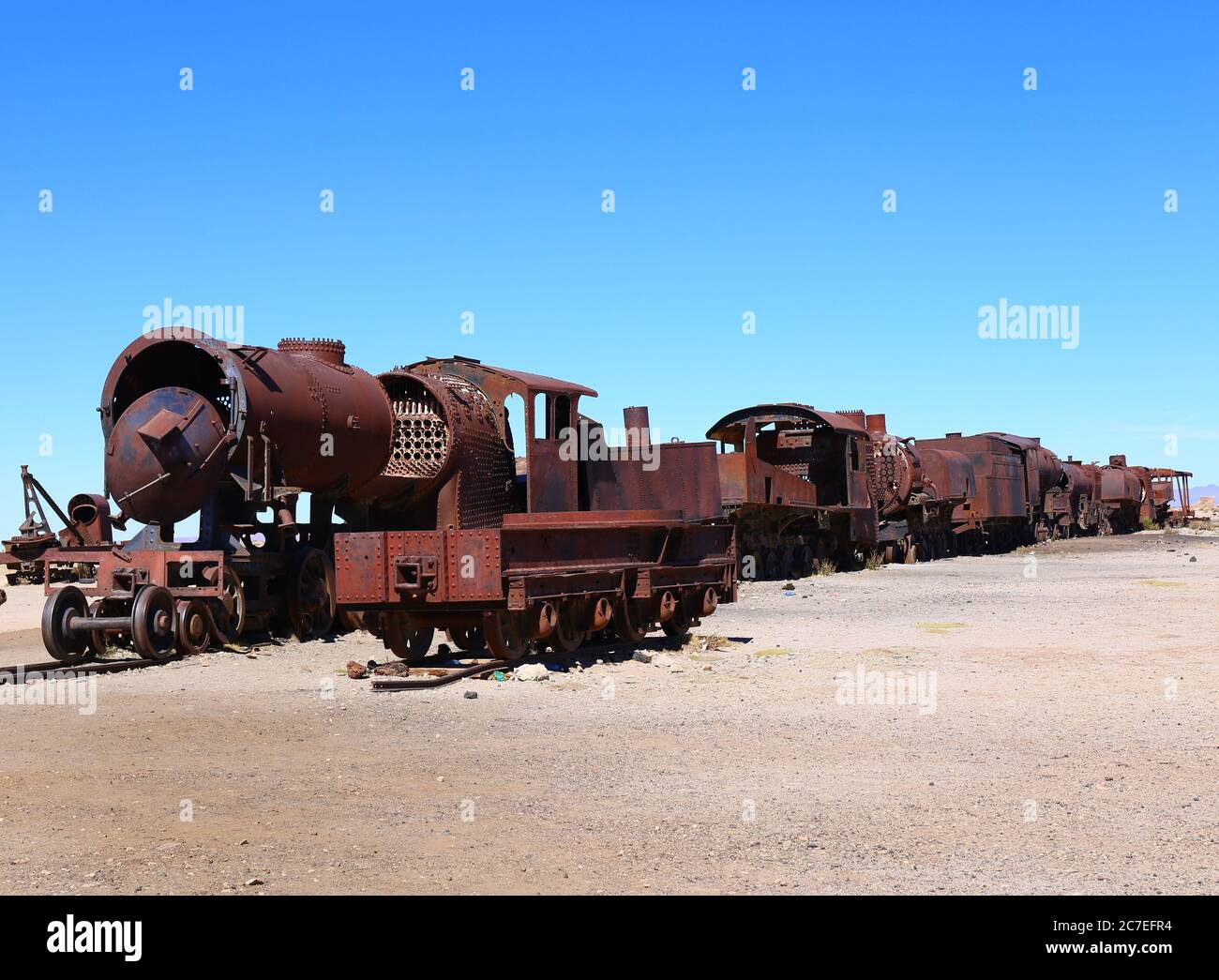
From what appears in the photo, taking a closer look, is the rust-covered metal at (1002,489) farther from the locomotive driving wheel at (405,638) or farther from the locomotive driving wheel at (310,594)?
the locomotive driving wheel at (405,638)

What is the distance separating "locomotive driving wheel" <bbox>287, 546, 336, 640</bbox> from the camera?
53.2ft

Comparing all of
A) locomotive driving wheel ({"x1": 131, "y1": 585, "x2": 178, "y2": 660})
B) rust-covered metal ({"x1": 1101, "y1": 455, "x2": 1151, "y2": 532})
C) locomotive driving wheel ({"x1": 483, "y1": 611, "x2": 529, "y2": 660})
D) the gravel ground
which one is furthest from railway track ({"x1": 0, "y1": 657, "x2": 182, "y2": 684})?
rust-covered metal ({"x1": 1101, "y1": 455, "x2": 1151, "y2": 532})

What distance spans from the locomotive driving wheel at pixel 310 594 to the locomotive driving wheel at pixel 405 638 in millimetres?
3108

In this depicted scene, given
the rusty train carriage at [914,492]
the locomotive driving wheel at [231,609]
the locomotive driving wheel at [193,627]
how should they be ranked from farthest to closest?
the rusty train carriage at [914,492] → the locomotive driving wheel at [231,609] → the locomotive driving wheel at [193,627]

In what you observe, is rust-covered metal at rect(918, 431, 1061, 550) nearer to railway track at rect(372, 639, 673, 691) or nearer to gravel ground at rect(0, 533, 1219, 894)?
gravel ground at rect(0, 533, 1219, 894)

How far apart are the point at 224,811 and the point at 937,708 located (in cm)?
555

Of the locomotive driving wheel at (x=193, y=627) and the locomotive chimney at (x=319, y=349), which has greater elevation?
the locomotive chimney at (x=319, y=349)

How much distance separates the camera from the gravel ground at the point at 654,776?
5641mm

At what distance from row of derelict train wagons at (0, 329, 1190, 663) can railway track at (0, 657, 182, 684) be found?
127 mm

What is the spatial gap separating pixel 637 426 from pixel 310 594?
4766mm

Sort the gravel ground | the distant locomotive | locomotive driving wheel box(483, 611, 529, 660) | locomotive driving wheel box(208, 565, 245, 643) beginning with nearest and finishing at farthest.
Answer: the gravel ground
locomotive driving wheel box(483, 611, 529, 660)
the distant locomotive
locomotive driving wheel box(208, 565, 245, 643)

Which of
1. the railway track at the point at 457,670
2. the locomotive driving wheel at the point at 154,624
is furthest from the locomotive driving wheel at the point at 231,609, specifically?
the railway track at the point at 457,670

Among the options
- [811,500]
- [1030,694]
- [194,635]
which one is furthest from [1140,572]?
[194,635]

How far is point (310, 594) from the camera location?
16469mm
